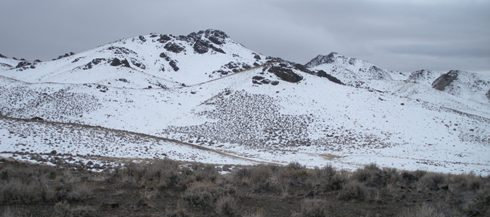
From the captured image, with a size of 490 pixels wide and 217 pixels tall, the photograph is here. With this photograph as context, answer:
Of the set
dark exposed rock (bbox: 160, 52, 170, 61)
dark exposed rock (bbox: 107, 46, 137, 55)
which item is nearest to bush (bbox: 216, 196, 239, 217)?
dark exposed rock (bbox: 107, 46, 137, 55)

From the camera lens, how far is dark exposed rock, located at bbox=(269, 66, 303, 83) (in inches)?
2251

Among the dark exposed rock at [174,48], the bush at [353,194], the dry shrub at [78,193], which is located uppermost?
the dark exposed rock at [174,48]

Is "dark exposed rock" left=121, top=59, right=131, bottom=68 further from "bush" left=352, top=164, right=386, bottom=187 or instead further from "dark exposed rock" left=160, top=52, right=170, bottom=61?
"bush" left=352, top=164, right=386, bottom=187

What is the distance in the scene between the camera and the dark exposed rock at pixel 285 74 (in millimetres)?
57188

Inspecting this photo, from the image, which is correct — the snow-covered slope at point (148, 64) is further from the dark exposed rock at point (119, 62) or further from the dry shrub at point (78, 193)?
the dry shrub at point (78, 193)

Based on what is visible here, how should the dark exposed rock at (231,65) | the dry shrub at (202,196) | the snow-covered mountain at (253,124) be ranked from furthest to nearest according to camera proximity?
the dark exposed rock at (231,65), the snow-covered mountain at (253,124), the dry shrub at (202,196)

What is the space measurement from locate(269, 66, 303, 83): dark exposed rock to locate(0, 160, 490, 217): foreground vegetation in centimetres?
4407

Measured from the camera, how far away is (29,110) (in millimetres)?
43312

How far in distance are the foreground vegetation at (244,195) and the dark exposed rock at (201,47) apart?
4525 inches

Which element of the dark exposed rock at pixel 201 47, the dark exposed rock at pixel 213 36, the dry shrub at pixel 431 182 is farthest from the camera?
the dark exposed rock at pixel 213 36

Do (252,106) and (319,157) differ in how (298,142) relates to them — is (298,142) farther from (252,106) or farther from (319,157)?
(252,106)

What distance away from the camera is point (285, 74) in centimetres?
5797

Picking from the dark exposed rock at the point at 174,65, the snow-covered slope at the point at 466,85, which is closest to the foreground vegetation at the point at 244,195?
the dark exposed rock at the point at 174,65

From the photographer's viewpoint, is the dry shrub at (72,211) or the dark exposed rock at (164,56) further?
the dark exposed rock at (164,56)
